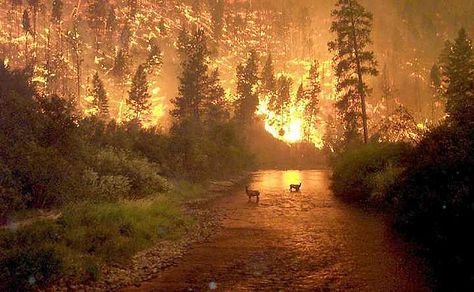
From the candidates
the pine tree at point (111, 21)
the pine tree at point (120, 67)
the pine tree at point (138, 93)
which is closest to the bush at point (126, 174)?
the pine tree at point (138, 93)

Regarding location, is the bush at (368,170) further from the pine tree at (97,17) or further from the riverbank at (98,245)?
the pine tree at (97,17)

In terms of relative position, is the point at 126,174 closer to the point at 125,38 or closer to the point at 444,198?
the point at 444,198

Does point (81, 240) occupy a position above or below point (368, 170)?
below

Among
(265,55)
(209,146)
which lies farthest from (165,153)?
(265,55)

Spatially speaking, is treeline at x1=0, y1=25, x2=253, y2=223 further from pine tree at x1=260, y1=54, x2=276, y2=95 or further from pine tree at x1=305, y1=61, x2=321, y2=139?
pine tree at x1=260, y1=54, x2=276, y2=95

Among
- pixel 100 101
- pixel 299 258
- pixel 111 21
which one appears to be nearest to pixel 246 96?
pixel 100 101

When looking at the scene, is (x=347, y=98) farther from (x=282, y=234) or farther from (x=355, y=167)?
(x=282, y=234)

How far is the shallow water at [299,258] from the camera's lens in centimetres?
1241

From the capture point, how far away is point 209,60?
385 ft

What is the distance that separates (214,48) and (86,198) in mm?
103965

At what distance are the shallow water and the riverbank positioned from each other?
1169 millimetres

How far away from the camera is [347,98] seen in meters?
47.9

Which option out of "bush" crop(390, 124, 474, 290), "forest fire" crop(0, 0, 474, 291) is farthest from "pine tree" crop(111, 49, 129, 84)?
"bush" crop(390, 124, 474, 290)

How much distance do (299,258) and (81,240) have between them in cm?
853
